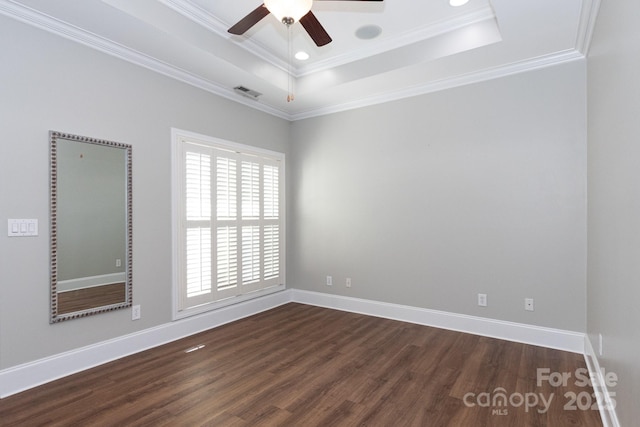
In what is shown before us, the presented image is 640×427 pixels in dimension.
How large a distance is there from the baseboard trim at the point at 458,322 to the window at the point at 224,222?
0.86m

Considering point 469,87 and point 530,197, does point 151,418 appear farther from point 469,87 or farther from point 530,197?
point 469,87

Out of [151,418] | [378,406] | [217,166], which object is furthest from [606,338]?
[217,166]

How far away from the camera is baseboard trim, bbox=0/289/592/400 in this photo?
2.49 metres

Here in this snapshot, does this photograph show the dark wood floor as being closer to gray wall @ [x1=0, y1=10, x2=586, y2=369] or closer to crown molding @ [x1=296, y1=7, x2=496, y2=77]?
gray wall @ [x1=0, y1=10, x2=586, y2=369]

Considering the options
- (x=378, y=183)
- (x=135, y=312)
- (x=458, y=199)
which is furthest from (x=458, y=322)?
(x=135, y=312)

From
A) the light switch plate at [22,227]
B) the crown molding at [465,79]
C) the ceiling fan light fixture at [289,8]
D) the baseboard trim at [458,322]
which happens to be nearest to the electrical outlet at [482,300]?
the baseboard trim at [458,322]

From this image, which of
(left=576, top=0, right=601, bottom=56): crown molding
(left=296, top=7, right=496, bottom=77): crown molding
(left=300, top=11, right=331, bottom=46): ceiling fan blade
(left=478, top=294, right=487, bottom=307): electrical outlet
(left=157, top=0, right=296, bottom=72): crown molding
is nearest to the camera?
(left=300, top=11, right=331, bottom=46): ceiling fan blade

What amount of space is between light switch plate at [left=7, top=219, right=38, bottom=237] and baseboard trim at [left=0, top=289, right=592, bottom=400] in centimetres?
98

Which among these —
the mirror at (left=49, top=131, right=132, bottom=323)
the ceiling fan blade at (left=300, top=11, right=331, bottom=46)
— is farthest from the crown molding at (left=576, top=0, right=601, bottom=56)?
the mirror at (left=49, top=131, right=132, bottom=323)

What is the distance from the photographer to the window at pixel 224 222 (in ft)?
11.6

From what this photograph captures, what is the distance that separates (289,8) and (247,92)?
2.17 m

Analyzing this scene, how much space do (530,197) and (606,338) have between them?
1.57 metres

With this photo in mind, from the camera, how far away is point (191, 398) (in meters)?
2.35

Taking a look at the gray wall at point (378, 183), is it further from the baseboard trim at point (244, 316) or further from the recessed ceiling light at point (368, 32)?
the recessed ceiling light at point (368, 32)
